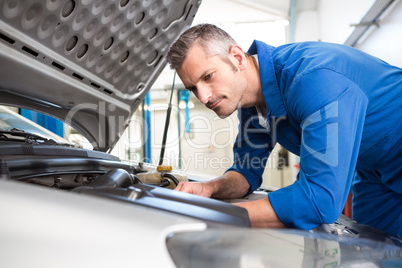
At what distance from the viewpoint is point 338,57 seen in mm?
862

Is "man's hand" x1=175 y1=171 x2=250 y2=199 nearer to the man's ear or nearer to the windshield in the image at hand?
the man's ear

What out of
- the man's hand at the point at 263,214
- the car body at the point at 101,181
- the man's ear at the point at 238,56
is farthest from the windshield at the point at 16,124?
the man's hand at the point at 263,214

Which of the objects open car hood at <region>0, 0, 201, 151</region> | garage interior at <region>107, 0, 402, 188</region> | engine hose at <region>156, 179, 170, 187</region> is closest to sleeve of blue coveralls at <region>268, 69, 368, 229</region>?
engine hose at <region>156, 179, 170, 187</region>

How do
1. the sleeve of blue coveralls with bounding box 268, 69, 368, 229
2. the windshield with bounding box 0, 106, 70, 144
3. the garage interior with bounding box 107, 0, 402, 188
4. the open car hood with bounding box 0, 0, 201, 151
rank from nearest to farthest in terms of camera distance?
the sleeve of blue coveralls with bounding box 268, 69, 368, 229, the open car hood with bounding box 0, 0, 201, 151, the windshield with bounding box 0, 106, 70, 144, the garage interior with bounding box 107, 0, 402, 188

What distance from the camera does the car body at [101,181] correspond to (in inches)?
14.6

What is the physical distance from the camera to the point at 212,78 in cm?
100

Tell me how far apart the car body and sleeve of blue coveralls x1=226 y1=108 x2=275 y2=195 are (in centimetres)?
9

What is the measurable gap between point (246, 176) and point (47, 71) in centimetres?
80

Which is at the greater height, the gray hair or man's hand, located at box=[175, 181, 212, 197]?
the gray hair

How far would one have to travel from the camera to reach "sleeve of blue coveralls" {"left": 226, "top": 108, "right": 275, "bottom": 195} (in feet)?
4.22

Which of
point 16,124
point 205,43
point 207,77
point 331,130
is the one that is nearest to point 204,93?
point 207,77

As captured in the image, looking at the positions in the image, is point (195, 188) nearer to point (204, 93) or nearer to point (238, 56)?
point (204, 93)

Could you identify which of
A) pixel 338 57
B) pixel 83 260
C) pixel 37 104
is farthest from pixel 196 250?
pixel 37 104

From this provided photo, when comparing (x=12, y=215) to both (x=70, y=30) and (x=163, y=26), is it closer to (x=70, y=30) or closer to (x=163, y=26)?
(x=70, y=30)
